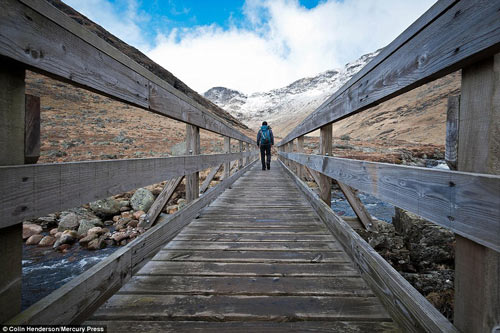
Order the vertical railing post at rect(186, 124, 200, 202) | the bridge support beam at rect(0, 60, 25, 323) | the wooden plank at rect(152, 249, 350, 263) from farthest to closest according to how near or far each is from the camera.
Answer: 1. the vertical railing post at rect(186, 124, 200, 202)
2. the wooden plank at rect(152, 249, 350, 263)
3. the bridge support beam at rect(0, 60, 25, 323)

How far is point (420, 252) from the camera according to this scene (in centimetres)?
375

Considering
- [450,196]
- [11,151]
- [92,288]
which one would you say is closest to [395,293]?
[450,196]

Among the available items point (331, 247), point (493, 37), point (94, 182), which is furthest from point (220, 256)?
point (493, 37)

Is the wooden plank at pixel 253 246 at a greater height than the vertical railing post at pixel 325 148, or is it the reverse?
the vertical railing post at pixel 325 148

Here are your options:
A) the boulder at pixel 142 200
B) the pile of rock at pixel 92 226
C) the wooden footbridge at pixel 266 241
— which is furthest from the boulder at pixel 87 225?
the wooden footbridge at pixel 266 241

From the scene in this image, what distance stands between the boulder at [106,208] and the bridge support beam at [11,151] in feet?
17.9

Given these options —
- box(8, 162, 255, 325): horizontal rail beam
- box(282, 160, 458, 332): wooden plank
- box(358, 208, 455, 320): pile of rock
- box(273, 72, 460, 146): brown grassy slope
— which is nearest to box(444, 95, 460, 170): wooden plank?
box(282, 160, 458, 332): wooden plank

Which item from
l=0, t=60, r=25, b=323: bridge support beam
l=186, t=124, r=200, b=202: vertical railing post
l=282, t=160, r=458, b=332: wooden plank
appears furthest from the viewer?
l=186, t=124, r=200, b=202: vertical railing post

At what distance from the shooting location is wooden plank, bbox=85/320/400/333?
3.66 feet

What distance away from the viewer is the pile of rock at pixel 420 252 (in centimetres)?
293

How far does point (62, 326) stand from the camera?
3.06 feet

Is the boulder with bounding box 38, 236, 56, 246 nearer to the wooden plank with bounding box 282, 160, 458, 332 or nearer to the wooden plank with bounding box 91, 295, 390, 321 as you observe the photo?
the wooden plank with bounding box 91, 295, 390, 321

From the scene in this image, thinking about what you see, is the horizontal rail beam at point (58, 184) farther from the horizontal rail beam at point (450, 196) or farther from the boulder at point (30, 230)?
the boulder at point (30, 230)

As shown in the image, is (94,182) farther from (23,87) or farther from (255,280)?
(255,280)
